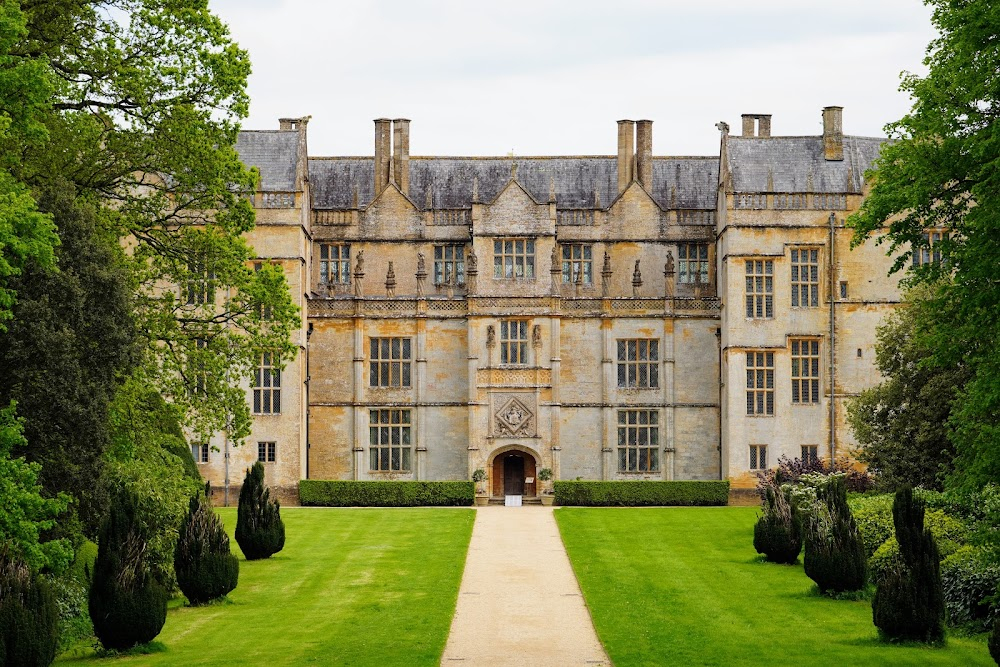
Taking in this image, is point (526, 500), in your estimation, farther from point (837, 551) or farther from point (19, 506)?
point (19, 506)

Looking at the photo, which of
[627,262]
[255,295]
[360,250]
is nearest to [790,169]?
[627,262]

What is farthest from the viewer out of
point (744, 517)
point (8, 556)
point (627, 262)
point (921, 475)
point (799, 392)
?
point (627, 262)

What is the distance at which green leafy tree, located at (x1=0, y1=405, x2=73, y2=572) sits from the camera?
55.5 ft

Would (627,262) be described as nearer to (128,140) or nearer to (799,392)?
(799,392)

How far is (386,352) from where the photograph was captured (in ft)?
151

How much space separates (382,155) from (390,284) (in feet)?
15.8

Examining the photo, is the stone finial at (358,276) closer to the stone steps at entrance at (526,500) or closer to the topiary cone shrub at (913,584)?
the stone steps at entrance at (526,500)

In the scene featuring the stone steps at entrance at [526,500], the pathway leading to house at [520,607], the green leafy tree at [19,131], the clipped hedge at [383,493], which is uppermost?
the green leafy tree at [19,131]

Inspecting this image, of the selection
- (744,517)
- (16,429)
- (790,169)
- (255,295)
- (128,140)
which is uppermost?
(790,169)

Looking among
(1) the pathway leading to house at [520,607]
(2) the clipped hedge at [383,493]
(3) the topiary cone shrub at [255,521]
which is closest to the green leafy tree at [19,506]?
(1) the pathway leading to house at [520,607]

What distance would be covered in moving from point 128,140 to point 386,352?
78.2ft

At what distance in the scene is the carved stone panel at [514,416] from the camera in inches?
1762

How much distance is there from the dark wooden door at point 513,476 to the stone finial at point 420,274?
6.31 m

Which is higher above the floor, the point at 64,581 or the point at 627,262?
the point at 627,262
